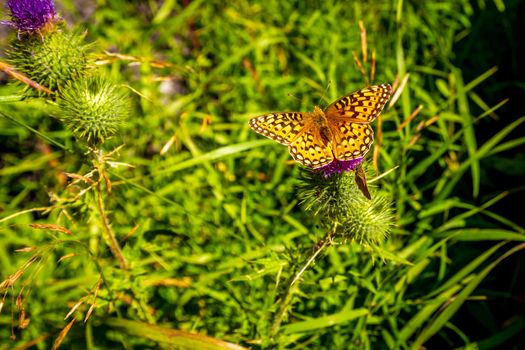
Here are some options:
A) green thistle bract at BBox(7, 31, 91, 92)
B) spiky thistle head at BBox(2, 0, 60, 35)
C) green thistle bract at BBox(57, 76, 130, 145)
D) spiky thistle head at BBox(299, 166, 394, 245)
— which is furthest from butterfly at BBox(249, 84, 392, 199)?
spiky thistle head at BBox(2, 0, 60, 35)

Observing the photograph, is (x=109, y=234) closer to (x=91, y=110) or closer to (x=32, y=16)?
(x=91, y=110)

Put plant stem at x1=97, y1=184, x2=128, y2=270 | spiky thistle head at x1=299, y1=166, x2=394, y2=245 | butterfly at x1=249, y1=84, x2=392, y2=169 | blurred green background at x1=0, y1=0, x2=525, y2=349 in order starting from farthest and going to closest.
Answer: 1. blurred green background at x1=0, y1=0, x2=525, y2=349
2. plant stem at x1=97, y1=184, x2=128, y2=270
3. spiky thistle head at x1=299, y1=166, x2=394, y2=245
4. butterfly at x1=249, y1=84, x2=392, y2=169

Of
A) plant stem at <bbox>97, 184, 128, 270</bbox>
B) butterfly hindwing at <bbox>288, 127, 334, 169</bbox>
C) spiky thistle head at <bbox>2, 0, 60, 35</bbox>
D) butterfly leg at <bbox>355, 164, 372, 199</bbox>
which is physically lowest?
plant stem at <bbox>97, 184, 128, 270</bbox>

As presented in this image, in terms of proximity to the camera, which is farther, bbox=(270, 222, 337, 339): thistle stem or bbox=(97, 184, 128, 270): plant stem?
bbox=(97, 184, 128, 270): plant stem

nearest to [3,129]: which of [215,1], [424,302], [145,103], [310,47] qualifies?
[145,103]

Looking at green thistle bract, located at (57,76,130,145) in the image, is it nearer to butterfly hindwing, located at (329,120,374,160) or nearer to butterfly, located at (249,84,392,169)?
butterfly, located at (249,84,392,169)

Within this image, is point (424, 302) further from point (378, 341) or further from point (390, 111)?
point (390, 111)

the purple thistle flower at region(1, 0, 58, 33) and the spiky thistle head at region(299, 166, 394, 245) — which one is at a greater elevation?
the purple thistle flower at region(1, 0, 58, 33)
